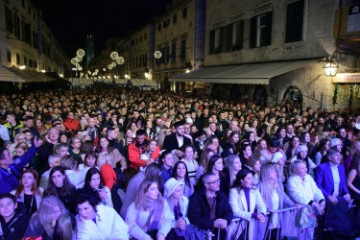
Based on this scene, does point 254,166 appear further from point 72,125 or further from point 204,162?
point 72,125

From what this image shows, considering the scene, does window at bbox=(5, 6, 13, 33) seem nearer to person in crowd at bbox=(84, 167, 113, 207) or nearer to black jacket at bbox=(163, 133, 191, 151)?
black jacket at bbox=(163, 133, 191, 151)

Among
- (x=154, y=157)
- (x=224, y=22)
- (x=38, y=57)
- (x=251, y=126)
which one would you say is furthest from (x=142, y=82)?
(x=154, y=157)

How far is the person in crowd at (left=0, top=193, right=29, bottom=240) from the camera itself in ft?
10.9

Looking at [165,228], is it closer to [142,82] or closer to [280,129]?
[280,129]

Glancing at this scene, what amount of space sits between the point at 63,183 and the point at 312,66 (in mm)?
13050

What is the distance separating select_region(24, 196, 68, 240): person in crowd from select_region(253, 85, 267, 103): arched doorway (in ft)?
51.0

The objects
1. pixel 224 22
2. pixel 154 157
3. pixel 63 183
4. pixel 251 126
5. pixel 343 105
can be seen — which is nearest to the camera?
pixel 63 183

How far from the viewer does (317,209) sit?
4488mm

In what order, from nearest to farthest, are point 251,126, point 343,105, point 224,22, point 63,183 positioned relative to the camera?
1. point 63,183
2. point 251,126
3. point 343,105
4. point 224,22

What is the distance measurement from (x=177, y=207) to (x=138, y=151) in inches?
88.5

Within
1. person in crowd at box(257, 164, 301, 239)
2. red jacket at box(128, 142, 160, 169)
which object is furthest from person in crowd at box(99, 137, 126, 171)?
person in crowd at box(257, 164, 301, 239)

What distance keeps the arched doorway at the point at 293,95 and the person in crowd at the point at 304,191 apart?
1133 centimetres

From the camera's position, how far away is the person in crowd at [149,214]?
11.7ft

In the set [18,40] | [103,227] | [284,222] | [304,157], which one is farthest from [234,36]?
[103,227]
